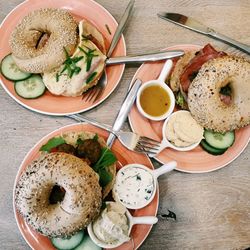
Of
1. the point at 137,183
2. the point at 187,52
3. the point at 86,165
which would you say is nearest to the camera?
the point at 86,165

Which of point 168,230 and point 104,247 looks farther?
point 168,230

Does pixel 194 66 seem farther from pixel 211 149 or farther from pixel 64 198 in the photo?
pixel 64 198

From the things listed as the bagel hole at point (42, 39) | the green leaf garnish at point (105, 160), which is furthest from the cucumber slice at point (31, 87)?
the green leaf garnish at point (105, 160)

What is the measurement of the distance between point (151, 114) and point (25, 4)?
0.81 metres

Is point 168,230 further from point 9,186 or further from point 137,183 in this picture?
point 9,186

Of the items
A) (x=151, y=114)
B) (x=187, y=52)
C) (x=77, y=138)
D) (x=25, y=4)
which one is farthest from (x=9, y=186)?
(x=187, y=52)

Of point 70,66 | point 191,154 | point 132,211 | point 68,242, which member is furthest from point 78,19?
point 68,242

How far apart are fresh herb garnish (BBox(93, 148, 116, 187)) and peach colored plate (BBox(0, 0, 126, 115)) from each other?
0.26 m

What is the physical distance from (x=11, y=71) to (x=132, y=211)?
85cm

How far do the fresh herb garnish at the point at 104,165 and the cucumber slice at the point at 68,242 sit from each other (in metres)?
0.24

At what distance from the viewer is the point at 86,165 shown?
1.90 meters

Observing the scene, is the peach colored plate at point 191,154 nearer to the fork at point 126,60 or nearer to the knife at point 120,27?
the fork at point 126,60

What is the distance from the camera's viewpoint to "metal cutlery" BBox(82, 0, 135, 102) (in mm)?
2145

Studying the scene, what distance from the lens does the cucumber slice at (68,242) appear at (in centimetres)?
193
